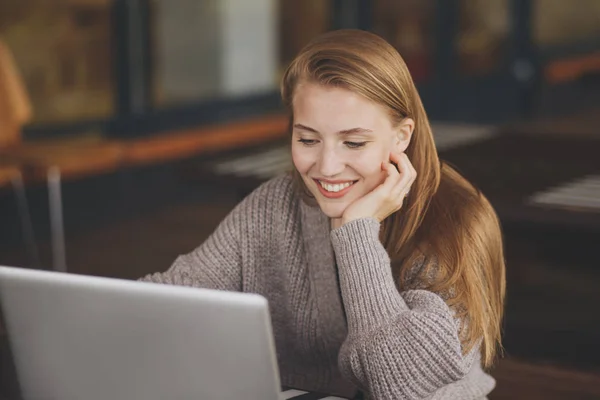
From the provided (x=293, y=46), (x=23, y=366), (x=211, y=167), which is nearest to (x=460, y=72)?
(x=293, y=46)

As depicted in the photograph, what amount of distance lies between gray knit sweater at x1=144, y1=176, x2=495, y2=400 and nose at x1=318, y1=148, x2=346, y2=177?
3.3 inches

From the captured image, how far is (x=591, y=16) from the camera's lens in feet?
34.6

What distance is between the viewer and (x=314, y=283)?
1.79 meters

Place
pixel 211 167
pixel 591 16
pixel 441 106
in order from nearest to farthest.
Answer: pixel 211 167
pixel 441 106
pixel 591 16

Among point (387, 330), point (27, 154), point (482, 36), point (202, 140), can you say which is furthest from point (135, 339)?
point (482, 36)

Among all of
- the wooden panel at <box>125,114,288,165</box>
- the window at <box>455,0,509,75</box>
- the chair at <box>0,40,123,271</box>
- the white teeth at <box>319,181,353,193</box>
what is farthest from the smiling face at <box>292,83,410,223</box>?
the window at <box>455,0,509,75</box>

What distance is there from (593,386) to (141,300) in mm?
1097

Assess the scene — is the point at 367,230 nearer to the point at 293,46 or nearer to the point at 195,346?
the point at 195,346

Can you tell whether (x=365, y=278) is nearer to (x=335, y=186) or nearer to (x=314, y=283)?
(x=335, y=186)

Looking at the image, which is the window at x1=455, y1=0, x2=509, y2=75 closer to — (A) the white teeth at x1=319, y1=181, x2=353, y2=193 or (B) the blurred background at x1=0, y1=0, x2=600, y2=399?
(B) the blurred background at x1=0, y1=0, x2=600, y2=399

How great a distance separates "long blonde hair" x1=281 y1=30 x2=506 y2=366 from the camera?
156 centimetres

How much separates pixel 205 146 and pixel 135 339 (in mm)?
4790

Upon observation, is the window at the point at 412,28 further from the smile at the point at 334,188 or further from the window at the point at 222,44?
the smile at the point at 334,188

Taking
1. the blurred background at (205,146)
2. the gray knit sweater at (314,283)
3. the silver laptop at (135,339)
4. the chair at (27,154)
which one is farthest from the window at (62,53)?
the silver laptop at (135,339)
